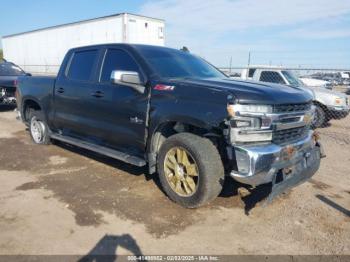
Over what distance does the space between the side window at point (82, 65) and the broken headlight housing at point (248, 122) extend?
2.82 m

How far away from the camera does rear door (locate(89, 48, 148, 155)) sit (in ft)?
15.8

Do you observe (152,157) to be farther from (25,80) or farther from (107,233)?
(25,80)

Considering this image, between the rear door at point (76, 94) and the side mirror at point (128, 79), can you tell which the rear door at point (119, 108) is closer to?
the side mirror at point (128, 79)

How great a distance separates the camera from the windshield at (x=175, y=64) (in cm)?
495

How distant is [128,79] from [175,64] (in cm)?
91

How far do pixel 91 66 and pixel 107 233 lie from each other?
295 centimetres

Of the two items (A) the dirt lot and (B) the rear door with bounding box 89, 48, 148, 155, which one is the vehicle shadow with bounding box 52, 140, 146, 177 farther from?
(B) the rear door with bounding box 89, 48, 148, 155

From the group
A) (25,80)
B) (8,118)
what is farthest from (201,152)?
(8,118)

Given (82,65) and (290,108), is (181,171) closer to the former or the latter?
(290,108)

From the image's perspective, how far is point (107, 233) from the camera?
3785 millimetres

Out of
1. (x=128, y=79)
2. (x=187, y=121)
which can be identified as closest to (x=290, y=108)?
(x=187, y=121)

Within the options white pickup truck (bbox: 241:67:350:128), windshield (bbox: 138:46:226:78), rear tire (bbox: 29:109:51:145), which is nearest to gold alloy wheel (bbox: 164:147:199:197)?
windshield (bbox: 138:46:226:78)

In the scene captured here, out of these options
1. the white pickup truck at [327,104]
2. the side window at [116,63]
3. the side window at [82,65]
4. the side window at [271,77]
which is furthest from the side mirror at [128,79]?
the side window at [271,77]

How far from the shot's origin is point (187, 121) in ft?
13.8
